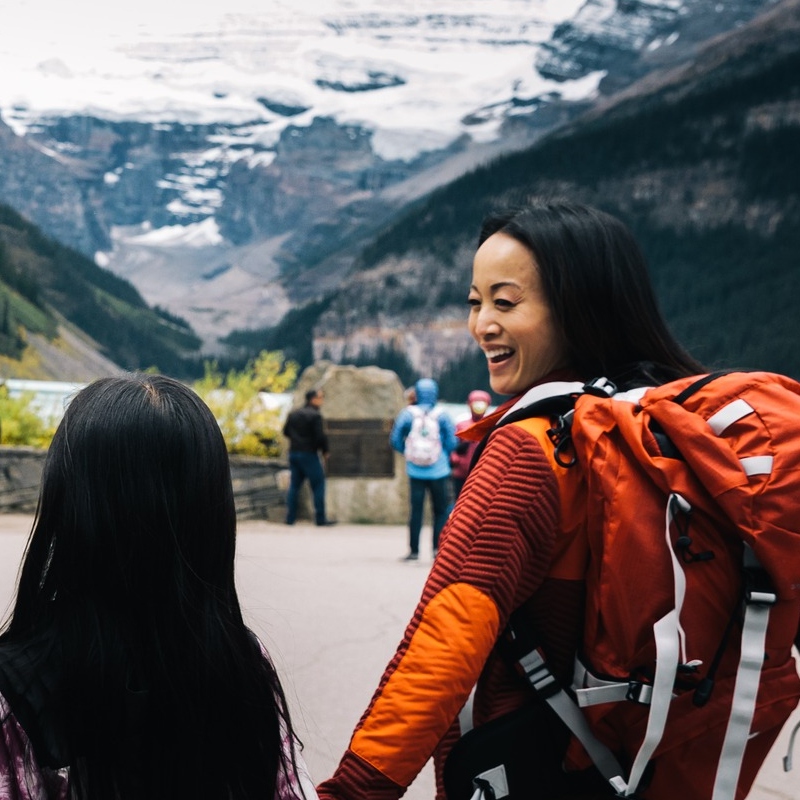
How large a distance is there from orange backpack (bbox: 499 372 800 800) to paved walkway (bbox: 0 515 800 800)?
0.69 meters

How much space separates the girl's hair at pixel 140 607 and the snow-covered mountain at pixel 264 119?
3591cm

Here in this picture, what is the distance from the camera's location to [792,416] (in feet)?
4.01

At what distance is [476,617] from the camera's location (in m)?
1.23

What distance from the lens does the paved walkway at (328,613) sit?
338cm

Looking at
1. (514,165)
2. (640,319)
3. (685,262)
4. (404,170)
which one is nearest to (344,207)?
(404,170)

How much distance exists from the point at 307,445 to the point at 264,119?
3283cm

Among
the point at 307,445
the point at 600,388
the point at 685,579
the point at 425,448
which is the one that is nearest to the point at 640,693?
the point at 685,579

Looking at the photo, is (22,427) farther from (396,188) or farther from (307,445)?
(396,188)

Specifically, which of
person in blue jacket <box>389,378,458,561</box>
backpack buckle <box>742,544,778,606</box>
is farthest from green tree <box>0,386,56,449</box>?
backpack buckle <box>742,544,778,606</box>

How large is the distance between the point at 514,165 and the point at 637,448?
39.4m

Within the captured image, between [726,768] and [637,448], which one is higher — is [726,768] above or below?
below

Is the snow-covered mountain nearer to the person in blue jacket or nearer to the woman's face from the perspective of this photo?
the person in blue jacket

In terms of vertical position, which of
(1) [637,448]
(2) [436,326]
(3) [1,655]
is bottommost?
(2) [436,326]

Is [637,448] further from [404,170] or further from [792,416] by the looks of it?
[404,170]
